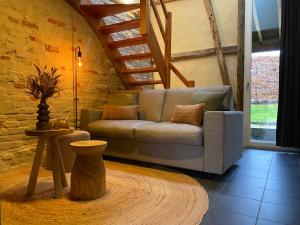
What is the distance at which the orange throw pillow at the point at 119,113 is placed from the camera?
11.1 feet

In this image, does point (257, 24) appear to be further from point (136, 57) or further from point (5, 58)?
point (5, 58)

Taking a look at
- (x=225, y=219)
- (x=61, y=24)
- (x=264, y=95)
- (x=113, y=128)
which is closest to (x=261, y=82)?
(x=264, y=95)

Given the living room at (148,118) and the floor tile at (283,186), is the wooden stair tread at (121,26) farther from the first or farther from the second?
the floor tile at (283,186)

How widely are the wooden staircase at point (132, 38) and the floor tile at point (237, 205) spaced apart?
7.40ft

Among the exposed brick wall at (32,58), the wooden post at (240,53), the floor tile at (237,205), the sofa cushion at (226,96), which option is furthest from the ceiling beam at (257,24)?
the floor tile at (237,205)

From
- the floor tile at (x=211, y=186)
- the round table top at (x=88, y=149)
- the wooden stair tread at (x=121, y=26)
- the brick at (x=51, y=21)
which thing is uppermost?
the wooden stair tread at (x=121, y=26)

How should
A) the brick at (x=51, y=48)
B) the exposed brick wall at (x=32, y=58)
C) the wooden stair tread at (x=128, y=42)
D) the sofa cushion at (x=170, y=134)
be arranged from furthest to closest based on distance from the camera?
the wooden stair tread at (x=128, y=42)
the brick at (x=51, y=48)
the exposed brick wall at (x=32, y=58)
the sofa cushion at (x=170, y=134)

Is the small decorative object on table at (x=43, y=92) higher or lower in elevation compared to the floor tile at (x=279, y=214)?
higher

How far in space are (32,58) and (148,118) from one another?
172 cm

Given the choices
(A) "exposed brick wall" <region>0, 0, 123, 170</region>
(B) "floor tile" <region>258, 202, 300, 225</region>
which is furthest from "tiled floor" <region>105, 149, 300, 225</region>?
(A) "exposed brick wall" <region>0, 0, 123, 170</region>

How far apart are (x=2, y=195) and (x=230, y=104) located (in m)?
2.58

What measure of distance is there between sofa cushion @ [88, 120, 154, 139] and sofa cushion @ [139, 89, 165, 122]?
1.37 feet

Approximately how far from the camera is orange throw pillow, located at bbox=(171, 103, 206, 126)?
2719 mm

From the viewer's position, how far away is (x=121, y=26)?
364 cm
